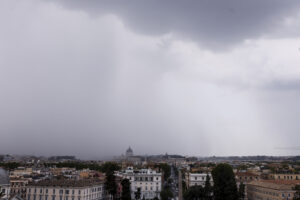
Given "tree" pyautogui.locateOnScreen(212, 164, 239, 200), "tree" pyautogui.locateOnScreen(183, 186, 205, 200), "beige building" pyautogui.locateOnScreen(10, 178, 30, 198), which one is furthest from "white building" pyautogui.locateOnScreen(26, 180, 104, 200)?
"tree" pyautogui.locateOnScreen(212, 164, 239, 200)

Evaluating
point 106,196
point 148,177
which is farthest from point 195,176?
point 106,196

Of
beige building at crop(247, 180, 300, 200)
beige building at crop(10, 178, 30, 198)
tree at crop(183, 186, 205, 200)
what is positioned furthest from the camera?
beige building at crop(10, 178, 30, 198)

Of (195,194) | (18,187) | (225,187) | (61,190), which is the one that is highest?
(225,187)

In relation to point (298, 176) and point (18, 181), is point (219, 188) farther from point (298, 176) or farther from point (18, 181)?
point (18, 181)

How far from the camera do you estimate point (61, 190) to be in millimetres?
75562

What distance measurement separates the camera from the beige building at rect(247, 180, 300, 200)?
225 feet

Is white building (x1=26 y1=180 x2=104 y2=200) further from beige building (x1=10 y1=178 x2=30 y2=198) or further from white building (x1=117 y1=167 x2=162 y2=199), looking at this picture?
white building (x1=117 y1=167 x2=162 y2=199)

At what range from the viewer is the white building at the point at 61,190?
244 feet

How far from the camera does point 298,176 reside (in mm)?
99250

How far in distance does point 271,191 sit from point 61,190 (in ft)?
177

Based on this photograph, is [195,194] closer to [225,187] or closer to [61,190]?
[225,187]

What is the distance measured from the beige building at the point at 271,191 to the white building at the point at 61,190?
46.2 m

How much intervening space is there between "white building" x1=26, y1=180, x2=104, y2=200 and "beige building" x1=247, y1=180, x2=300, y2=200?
46193 millimetres

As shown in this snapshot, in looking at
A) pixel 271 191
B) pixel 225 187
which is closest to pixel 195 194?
pixel 225 187
